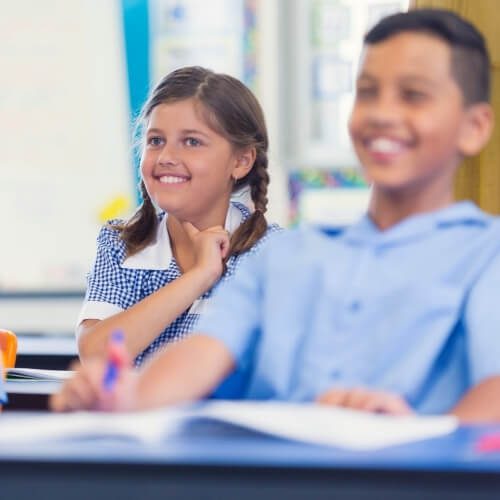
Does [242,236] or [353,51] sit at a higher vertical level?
[353,51]

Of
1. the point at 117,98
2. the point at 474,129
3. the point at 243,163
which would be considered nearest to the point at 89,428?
the point at 474,129

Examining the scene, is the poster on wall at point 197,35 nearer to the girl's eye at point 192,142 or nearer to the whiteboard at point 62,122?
the whiteboard at point 62,122

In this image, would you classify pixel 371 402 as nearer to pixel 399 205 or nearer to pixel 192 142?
pixel 399 205

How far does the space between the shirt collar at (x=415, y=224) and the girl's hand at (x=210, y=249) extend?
2.17 ft

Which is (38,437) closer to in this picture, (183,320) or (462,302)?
(462,302)

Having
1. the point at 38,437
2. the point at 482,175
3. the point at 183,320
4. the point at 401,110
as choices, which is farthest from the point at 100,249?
the point at 38,437

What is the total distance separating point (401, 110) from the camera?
113 centimetres

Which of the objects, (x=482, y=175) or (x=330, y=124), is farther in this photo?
(x=330, y=124)

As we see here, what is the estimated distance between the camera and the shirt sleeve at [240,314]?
1.14 meters

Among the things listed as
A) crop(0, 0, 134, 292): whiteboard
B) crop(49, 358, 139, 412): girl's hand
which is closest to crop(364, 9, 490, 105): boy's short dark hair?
crop(49, 358, 139, 412): girl's hand

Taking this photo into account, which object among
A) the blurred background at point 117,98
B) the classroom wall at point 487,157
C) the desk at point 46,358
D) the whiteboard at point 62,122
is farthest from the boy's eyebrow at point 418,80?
the whiteboard at point 62,122

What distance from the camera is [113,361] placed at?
34.8 inches

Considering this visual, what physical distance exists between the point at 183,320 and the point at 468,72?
0.85 metres

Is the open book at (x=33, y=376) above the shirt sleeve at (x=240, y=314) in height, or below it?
below
